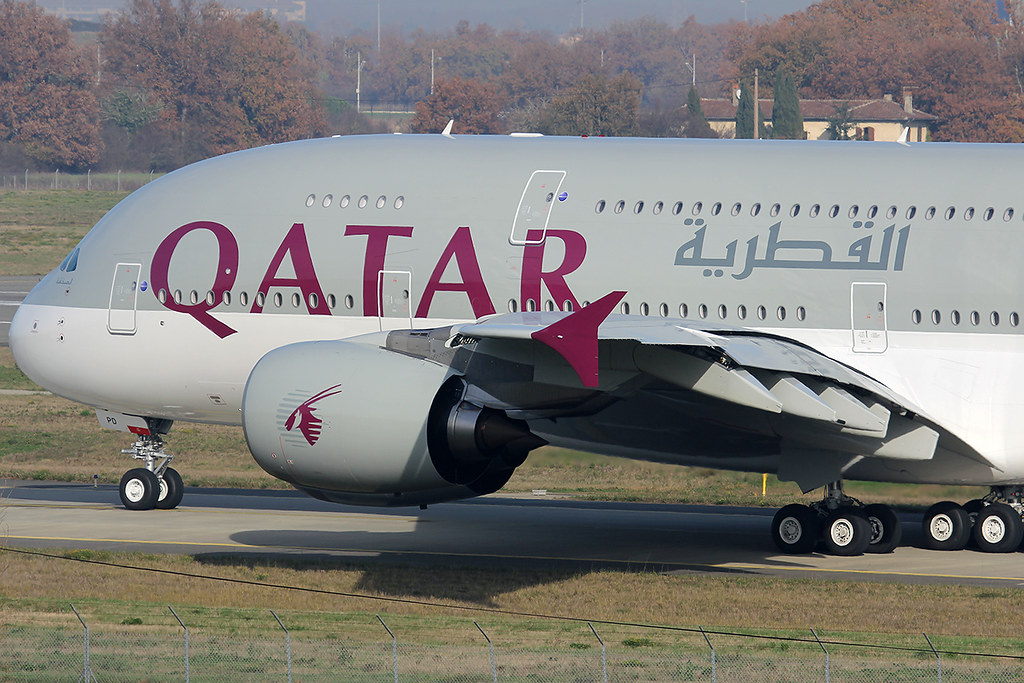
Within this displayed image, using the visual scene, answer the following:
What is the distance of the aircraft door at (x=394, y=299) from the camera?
24.0 metres

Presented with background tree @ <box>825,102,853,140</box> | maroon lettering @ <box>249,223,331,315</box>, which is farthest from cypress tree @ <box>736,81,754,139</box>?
maroon lettering @ <box>249,223,331,315</box>

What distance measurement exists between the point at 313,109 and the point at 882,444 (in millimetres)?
123681

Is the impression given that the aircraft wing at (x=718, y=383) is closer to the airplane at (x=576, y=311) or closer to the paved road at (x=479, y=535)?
the airplane at (x=576, y=311)

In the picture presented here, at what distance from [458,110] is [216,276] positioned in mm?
112514

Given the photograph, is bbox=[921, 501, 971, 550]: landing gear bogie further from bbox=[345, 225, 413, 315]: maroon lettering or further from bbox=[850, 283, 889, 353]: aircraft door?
bbox=[345, 225, 413, 315]: maroon lettering

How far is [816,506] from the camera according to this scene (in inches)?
962

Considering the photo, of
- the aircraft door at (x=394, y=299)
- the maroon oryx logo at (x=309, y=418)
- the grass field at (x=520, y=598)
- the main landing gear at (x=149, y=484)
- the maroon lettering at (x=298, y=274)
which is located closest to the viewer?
the grass field at (x=520, y=598)

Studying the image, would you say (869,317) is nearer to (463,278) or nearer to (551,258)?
(551,258)

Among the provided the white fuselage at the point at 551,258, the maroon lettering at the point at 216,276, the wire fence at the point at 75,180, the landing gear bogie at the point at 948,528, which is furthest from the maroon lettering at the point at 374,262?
the wire fence at the point at 75,180

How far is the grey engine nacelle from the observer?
1984 cm

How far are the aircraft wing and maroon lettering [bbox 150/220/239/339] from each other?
596 centimetres

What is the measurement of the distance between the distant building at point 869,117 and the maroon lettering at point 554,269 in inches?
4309

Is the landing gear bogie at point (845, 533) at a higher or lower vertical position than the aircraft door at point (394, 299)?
lower

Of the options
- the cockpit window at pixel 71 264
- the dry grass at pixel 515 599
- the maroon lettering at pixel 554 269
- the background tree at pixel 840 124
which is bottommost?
the dry grass at pixel 515 599
